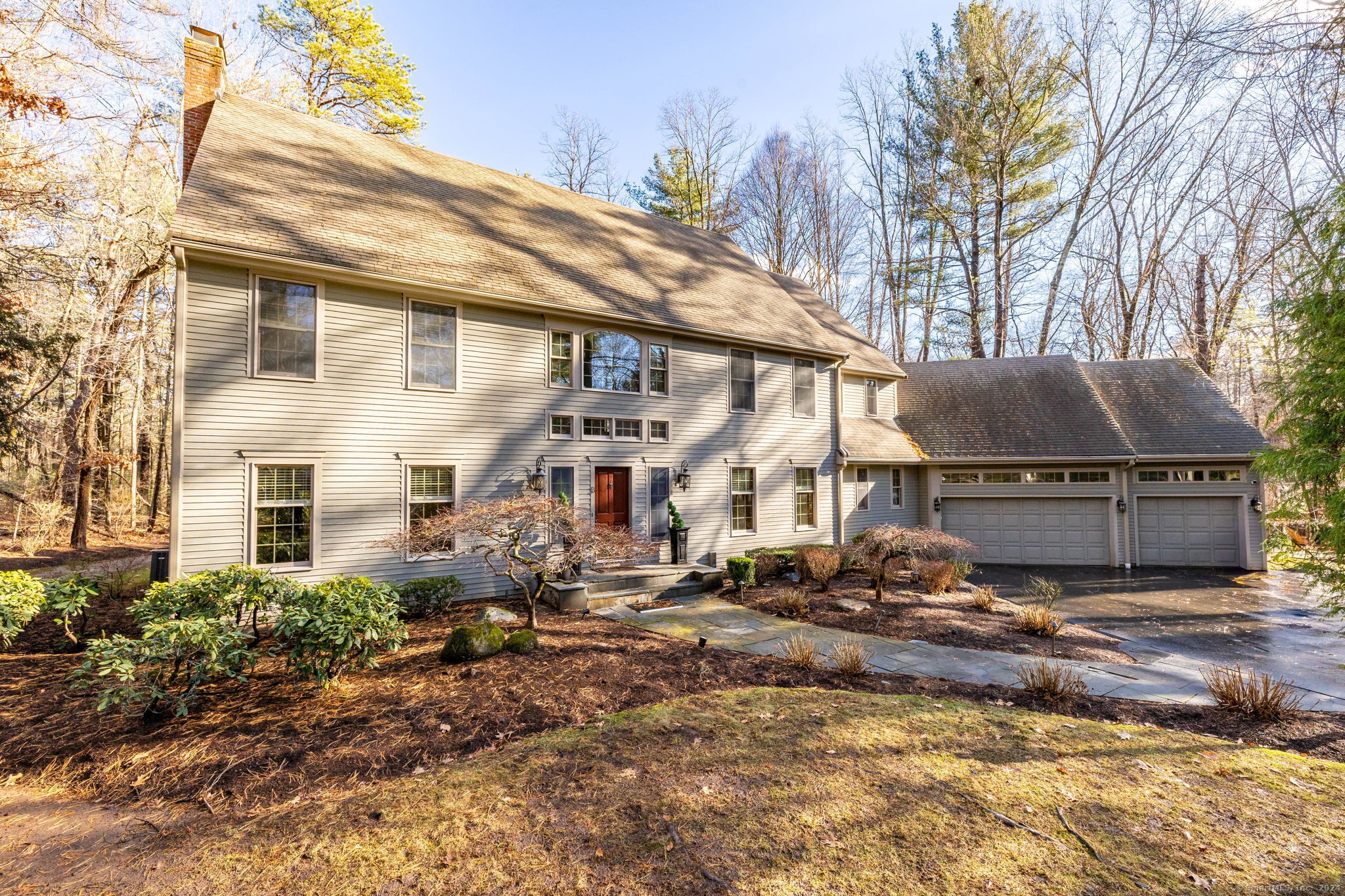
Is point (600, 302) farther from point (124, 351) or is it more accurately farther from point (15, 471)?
point (15, 471)

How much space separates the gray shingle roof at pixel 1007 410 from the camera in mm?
15562

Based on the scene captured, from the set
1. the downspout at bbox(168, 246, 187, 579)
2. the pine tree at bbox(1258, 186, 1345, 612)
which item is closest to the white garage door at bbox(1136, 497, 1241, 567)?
the pine tree at bbox(1258, 186, 1345, 612)

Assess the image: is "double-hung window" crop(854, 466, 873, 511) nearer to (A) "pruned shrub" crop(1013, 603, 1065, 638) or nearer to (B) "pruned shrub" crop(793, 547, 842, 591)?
(B) "pruned shrub" crop(793, 547, 842, 591)

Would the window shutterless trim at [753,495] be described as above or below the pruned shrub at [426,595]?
above

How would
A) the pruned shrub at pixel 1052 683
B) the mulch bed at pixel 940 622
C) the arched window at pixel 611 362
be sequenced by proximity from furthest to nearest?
the arched window at pixel 611 362 → the mulch bed at pixel 940 622 → the pruned shrub at pixel 1052 683

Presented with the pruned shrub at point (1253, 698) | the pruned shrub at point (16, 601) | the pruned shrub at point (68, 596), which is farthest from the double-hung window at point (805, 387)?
the pruned shrub at point (16, 601)

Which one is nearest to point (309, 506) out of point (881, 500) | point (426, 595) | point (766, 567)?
point (426, 595)

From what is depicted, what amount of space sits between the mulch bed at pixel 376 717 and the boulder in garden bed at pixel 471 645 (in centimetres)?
12

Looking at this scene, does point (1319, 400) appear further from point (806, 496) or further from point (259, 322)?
point (259, 322)

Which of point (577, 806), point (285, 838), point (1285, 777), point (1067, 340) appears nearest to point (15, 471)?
point (285, 838)

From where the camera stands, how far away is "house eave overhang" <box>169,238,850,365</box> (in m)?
7.79

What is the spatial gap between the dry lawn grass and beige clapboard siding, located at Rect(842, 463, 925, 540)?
11.1m

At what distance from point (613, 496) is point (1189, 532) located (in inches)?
615

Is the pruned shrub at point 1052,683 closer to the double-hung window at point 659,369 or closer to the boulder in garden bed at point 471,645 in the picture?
the boulder in garden bed at point 471,645
